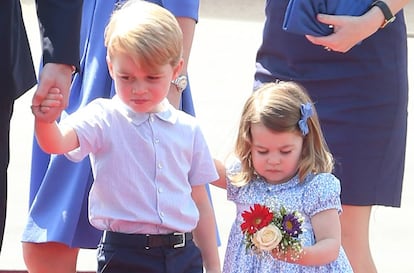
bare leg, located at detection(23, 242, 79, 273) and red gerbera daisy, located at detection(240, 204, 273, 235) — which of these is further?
bare leg, located at detection(23, 242, 79, 273)

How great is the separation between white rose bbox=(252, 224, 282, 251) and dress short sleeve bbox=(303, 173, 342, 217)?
0.26 m

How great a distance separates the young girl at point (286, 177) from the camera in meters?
3.71

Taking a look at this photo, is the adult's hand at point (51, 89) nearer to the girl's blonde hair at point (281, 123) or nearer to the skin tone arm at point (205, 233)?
the skin tone arm at point (205, 233)

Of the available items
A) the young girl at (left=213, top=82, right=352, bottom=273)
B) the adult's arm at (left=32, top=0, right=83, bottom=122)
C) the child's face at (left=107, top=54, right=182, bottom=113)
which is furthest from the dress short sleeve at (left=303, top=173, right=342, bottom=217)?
the adult's arm at (left=32, top=0, right=83, bottom=122)

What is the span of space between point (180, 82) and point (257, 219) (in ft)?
1.81

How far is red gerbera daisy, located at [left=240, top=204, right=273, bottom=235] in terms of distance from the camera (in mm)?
3521

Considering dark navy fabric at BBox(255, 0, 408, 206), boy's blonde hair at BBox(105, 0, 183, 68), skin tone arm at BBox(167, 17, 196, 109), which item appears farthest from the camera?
dark navy fabric at BBox(255, 0, 408, 206)

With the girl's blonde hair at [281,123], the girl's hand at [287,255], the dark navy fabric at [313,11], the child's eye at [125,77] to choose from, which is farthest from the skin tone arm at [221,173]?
the child's eye at [125,77]

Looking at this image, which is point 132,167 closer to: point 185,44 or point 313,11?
point 185,44

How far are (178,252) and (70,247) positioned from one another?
0.53 m

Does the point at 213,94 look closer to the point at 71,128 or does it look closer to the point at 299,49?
the point at 299,49

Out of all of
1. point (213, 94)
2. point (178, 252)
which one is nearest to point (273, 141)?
point (178, 252)

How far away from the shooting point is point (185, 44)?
3838 millimetres

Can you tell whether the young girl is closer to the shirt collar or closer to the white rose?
the white rose
